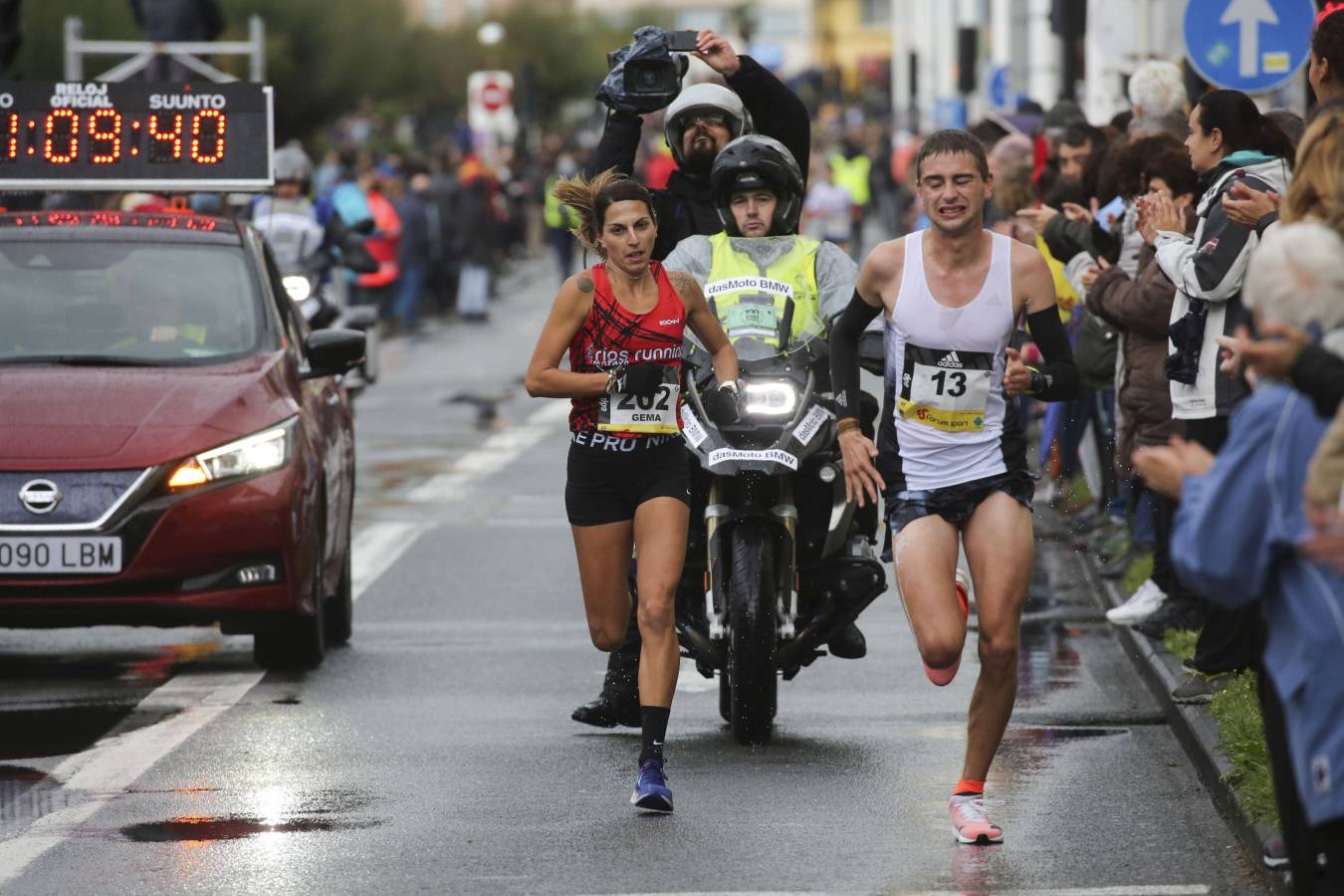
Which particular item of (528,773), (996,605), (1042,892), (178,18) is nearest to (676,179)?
(528,773)

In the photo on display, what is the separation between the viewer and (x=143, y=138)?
42.6 ft

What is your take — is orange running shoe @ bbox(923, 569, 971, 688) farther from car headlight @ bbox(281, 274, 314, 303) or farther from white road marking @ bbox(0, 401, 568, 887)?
car headlight @ bbox(281, 274, 314, 303)

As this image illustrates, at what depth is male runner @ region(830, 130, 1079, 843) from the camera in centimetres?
761

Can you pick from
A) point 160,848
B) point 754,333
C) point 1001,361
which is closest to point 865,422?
point 754,333

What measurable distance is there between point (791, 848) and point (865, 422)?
1.83m

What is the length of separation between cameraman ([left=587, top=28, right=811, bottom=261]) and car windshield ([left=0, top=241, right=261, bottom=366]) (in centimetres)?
203

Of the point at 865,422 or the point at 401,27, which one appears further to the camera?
the point at 401,27

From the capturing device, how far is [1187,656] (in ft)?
32.6

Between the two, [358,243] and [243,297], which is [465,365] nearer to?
[358,243]

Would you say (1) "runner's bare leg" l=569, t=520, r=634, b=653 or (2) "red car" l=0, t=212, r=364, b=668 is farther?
(2) "red car" l=0, t=212, r=364, b=668

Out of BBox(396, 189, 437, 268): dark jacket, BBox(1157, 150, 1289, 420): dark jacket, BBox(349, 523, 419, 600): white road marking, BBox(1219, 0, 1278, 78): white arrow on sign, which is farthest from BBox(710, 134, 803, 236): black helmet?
BBox(396, 189, 437, 268): dark jacket

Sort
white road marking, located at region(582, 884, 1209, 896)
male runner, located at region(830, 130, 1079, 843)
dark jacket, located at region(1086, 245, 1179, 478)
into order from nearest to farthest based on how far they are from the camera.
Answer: white road marking, located at region(582, 884, 1209, 896)
male runner, located at region(830, 130, 1079, 843)
dark jacket, located at region(1086, 245, 1179, 478)

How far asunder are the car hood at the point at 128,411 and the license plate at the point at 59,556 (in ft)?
0.87

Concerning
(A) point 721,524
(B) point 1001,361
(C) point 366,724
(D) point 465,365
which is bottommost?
(D) point 465,365
